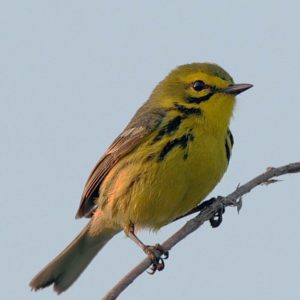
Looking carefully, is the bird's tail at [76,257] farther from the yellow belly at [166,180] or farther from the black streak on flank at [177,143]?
the black streak on flank at [177,143]

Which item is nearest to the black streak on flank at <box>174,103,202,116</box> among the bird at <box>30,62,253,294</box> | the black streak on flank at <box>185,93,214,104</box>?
the bird at <box>30,62,253,294</box>

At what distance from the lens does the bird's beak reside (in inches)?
310

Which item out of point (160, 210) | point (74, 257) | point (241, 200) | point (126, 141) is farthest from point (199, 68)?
point (74, 257)

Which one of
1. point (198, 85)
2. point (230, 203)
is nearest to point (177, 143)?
point (198, 85)

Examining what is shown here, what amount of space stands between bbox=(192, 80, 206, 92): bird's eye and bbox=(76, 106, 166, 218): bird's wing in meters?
0.43

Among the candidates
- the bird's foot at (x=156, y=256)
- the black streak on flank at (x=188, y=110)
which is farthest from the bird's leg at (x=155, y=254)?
the black streak on flank at (x=188, y=110)

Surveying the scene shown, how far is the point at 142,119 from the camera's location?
8.33m

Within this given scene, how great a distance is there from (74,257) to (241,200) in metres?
3.54

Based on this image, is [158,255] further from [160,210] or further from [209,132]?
[209,132]

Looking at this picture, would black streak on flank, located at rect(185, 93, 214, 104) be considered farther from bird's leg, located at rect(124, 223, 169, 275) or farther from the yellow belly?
bird's leg, located at rect(124, 223, 169, 275)

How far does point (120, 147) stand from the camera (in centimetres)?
847

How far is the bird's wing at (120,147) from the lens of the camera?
8.12 metres

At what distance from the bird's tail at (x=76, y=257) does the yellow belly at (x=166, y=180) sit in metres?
0.91

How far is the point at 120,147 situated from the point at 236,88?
59.5 inches
